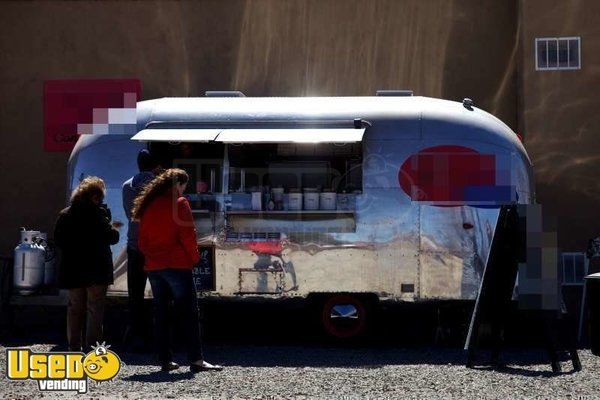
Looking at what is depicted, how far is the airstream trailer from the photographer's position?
1018 cm

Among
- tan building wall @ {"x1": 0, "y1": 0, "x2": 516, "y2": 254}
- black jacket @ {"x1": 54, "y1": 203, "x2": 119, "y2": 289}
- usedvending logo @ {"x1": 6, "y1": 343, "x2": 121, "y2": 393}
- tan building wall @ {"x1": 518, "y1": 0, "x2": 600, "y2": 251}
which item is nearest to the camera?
usedvending logo @ {"x1": 6, "y1": 343, "x2": 121, "y2": 393}

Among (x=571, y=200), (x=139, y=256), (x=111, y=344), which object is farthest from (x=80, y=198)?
(x=571, y=200)

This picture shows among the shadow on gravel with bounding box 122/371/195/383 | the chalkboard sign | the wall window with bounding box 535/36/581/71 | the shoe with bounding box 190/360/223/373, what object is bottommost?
the shadow on gravel with bounding box 122/371/195/383

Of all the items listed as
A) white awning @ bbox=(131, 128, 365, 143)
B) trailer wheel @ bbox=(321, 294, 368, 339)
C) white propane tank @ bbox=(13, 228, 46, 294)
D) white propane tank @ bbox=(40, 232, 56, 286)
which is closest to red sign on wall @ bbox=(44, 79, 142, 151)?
white propane tank @ bbox=(40, 232, 56, 286)

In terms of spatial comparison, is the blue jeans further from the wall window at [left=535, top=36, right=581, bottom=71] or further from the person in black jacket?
the wall window at [left=535, top=36, right=581, bottom=71]

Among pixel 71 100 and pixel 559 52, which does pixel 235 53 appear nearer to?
pixel 71 100

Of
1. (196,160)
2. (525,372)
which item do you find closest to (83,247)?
(196,160)

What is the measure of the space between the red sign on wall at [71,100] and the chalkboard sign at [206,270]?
3554 mm

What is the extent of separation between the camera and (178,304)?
8305mm

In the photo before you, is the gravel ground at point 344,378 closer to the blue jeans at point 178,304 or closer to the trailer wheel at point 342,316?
the blue jeans at point 178,304

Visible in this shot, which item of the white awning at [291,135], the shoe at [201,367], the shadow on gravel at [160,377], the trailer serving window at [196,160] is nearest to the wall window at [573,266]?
the white awning at [291,135]

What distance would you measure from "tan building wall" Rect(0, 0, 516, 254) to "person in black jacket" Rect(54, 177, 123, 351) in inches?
181

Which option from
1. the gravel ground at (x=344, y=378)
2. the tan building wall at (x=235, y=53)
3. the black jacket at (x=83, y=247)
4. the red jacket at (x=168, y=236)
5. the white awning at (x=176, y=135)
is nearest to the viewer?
the gravel ground at (x=344, y=378)

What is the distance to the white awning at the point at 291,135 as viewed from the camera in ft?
32.9
